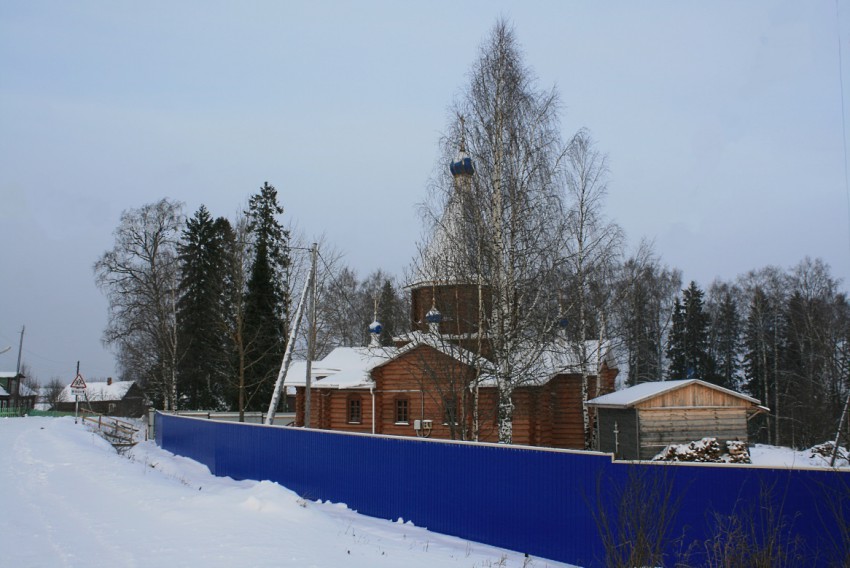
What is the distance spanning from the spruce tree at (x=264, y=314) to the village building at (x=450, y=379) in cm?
635

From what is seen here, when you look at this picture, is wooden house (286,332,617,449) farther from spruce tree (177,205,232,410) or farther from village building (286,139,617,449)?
spruce tree (177,205,232,410)

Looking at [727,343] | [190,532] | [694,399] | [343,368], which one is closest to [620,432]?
[694,399]

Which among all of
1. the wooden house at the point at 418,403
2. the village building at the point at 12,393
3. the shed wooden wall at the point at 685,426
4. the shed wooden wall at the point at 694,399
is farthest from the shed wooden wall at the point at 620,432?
the village building at the point at 12,393

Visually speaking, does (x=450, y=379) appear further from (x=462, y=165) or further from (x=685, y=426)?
(x=685, y=426)

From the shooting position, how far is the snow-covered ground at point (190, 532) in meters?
9.13

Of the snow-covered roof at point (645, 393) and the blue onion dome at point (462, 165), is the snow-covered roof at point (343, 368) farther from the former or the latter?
the snow-covered roof at point (645, 393)

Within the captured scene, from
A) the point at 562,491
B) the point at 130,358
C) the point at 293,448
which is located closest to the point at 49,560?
the point at 562,491

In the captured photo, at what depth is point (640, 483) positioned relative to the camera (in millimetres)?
6930

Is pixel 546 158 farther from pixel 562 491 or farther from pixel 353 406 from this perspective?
pixel 353 406

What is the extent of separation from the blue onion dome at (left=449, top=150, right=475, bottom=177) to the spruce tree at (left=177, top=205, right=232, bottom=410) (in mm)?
27249

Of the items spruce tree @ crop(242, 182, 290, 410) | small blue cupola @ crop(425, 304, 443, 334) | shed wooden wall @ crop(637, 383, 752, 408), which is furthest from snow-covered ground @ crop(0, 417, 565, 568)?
spruce tree @ crop(242, 182, 290, 410)

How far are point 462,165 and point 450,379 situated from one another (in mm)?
5407

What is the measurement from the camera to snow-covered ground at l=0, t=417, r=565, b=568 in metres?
9.13

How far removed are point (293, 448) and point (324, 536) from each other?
21.2ft
